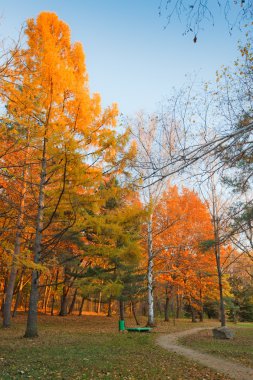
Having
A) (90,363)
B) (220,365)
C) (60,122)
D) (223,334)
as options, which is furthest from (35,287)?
(223,334)

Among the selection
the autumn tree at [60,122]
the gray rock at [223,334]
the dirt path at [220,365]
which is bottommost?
the gray rock at [223,334]

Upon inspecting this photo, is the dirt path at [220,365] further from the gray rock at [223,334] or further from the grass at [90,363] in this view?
A: the gray rock at [223,334]

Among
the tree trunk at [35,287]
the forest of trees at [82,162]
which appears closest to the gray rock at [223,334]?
the forest of trees at [82,162]

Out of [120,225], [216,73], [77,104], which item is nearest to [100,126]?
[77,104]

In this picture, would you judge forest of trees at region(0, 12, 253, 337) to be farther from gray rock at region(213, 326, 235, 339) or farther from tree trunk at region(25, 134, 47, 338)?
gray rock at region(213, 326, 235, 339)

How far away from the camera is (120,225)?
10.8m

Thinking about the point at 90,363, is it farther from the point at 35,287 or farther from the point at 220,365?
the point at 35,287

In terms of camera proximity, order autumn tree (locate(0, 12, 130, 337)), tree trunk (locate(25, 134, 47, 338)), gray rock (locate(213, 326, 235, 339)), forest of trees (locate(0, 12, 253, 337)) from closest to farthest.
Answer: forest of trees (locate(0, 12, 253, 337))
autumn tree (locate(0, 12, 130, 337))
tree trunk (locate(25, 134, 47, 338))
gray rock (locate(213, 326, 235, 339))

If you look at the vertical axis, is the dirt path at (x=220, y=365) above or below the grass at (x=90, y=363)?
below

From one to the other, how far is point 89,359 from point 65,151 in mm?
4981

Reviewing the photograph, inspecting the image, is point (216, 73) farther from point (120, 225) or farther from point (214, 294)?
point (214, 294)

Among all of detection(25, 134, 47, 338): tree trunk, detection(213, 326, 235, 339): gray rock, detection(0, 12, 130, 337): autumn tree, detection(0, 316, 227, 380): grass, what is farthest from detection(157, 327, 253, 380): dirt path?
detection(0, 12, 130, 337): autumn tree

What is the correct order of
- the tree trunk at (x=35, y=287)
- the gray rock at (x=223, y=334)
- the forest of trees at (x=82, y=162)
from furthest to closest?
Answer: the gray rock at (x=223, y=334), the tree trunk at (x=35, y=287), the forest of trees at (x=82, y=162)

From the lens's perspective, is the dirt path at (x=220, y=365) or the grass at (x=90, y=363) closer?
the grass at (x=90, y=363)
